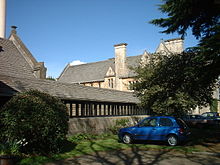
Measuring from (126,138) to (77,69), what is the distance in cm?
4475

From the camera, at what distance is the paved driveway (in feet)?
27.8

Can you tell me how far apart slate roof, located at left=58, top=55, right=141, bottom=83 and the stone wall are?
1127 inches

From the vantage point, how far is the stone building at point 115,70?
A: 1598 inches

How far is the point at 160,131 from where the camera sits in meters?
12.4

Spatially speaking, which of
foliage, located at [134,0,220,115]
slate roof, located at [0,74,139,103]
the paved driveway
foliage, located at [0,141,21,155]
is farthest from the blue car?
foliage, located at [0,141,21,155]

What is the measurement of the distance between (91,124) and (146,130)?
5.09 meters

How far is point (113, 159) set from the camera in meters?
9.16

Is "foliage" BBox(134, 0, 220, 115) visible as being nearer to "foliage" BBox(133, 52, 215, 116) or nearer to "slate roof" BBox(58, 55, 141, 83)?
"foliage" BBox(133, 52, 215, 116)

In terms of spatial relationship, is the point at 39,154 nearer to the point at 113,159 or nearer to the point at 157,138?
the point at 113,159

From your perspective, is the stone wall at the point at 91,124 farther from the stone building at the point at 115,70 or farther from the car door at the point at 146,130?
the stone building at the point at 115,70

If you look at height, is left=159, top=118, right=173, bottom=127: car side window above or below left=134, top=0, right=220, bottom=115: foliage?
below

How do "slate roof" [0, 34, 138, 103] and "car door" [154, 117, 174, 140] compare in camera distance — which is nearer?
"car door" [154, 117, 174, 140]

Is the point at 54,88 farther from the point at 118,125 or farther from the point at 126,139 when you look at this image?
the point at 118,125

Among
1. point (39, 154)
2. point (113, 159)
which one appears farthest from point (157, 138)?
point (39, 154)
